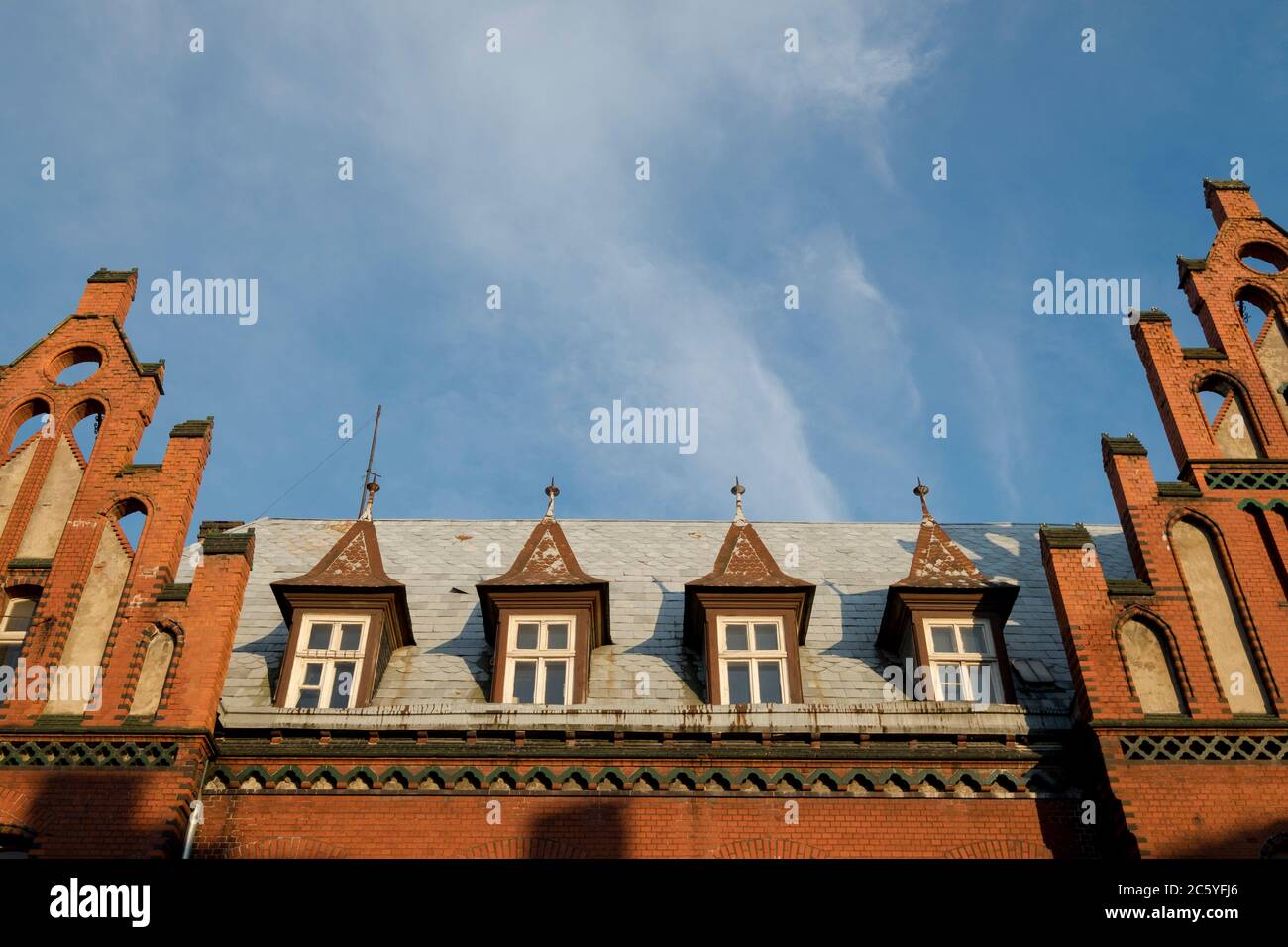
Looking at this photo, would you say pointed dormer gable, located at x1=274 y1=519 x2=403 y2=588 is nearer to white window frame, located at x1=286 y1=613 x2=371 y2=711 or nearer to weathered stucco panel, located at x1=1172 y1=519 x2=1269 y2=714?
white window frame, located at x1=286 y1=613 x2=371 y2=711

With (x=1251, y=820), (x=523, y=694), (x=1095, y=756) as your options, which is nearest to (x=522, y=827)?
(x=523, y=694)

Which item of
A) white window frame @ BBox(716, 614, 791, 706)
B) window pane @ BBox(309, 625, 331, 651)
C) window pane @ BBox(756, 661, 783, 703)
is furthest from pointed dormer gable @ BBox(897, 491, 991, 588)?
window pane @ BBox(309, 625, 331, 651)

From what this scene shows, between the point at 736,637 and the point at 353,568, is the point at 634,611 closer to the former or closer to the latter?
the point at 736,637

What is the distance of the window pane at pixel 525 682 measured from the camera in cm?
1783

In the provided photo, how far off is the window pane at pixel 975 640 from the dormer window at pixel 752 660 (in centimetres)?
281

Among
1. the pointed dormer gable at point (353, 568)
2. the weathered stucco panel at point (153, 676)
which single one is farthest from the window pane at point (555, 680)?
the weathered stucco panel at point (153, 676)

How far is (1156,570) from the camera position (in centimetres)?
1767

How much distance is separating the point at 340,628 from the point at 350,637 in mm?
210

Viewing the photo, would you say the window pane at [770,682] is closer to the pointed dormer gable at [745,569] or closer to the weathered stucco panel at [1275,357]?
the pointed dormer gable at [745,569]

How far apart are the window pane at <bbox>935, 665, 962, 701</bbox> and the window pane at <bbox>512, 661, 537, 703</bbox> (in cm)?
603

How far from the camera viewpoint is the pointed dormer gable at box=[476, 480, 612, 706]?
17.9m

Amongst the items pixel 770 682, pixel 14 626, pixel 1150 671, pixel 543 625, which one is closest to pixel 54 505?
pixel 14 626
